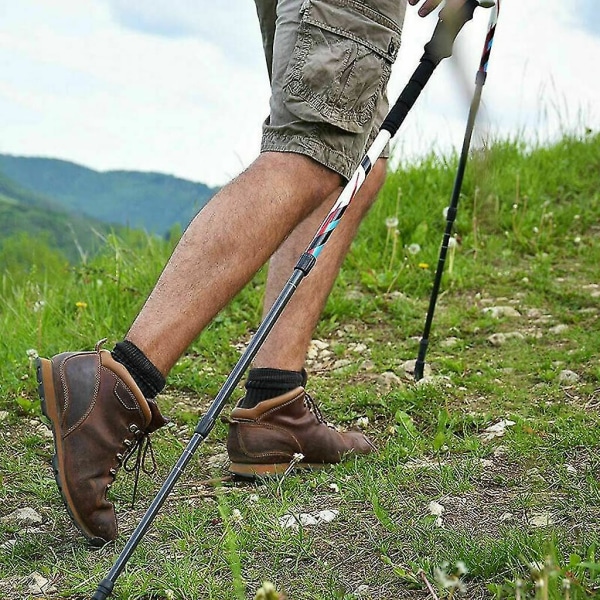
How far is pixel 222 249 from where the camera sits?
2408mm

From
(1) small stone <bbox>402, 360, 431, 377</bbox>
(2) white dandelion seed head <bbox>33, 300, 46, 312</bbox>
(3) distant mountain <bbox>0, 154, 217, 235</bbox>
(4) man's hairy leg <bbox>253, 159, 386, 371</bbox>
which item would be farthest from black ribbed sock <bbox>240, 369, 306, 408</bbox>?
(3) distant mountain <bbox>0, 154, 217, 235</bbox>

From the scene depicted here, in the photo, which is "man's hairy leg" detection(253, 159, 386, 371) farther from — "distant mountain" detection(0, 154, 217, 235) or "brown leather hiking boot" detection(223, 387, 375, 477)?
"distant mountain" detection(0, 154, 217, 235)

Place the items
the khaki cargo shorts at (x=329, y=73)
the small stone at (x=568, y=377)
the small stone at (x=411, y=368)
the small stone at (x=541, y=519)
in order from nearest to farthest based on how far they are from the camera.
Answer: the small stone at (x=541, y=519) → the khaki cargo shorts at (x=329, y=73) → the small stone at (x=568, y=377) → the small stone at (x=411, y=368)

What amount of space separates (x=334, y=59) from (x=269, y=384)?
115 cm

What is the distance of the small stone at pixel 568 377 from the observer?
12.5ft

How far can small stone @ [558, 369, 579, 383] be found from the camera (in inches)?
150

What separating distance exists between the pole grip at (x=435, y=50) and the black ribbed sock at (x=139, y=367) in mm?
934

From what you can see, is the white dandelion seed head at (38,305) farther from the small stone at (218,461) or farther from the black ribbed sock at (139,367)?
the black ribbed sock at (139,367)

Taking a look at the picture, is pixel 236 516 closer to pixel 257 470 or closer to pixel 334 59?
pixel 257 470

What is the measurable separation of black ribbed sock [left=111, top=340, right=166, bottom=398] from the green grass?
1.35ft

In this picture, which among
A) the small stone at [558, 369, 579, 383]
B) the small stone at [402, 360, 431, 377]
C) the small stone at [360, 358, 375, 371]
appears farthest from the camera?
the small stone at [360, 358, 375, 371]

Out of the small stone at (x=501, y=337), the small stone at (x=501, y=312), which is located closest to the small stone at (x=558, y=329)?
the small stone at (x=501, y=337)

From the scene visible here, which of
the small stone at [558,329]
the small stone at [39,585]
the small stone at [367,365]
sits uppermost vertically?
the small stone at [558,329]

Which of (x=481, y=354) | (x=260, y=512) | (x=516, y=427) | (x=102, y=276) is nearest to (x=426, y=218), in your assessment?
(x=481, y=354)
